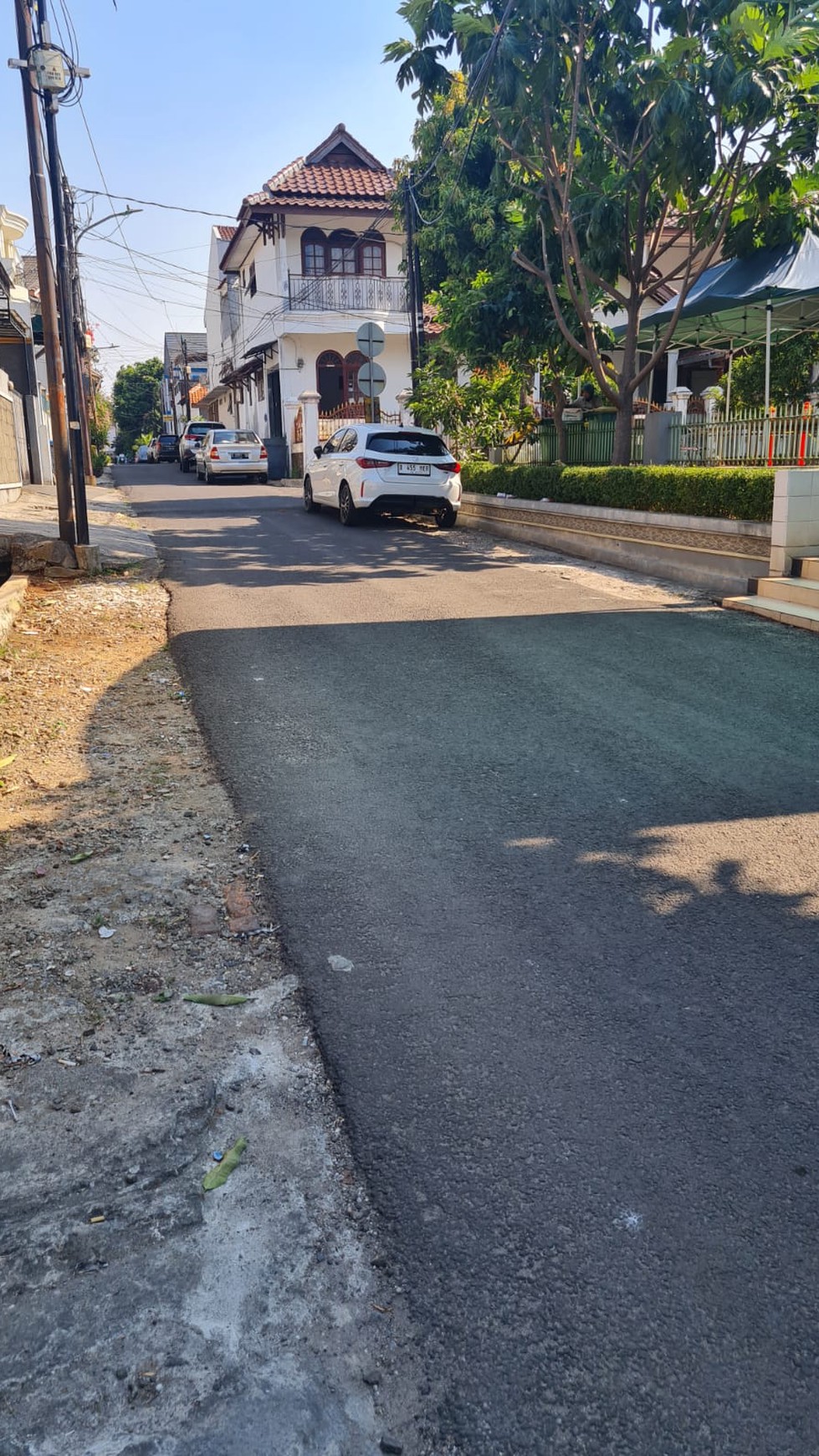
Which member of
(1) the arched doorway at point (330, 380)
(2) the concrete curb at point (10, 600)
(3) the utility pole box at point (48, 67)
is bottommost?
(2) the concrete curb at point (10, 600)

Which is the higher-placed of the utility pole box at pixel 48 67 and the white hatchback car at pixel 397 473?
the utility pole box at pixel 48 67

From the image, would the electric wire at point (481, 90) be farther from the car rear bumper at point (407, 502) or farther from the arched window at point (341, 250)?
the arched window at point (341, 250)

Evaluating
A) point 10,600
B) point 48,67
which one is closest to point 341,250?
point 48,67

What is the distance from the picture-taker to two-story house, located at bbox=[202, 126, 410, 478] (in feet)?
112

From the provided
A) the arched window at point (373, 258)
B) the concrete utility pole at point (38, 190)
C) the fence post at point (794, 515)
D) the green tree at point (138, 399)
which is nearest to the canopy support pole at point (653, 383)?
the fence post at point (794, 515)

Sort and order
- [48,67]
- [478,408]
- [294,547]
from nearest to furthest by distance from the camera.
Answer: [48,67] → [294,547] → [478,408]

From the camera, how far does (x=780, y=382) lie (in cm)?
2142

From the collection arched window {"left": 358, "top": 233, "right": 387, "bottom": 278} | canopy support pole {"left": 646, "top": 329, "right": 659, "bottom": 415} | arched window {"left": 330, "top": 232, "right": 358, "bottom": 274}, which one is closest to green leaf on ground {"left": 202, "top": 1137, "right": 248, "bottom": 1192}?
canopy support pole {"left": 646, "top": 329, "right": 659, "bottom": 415}

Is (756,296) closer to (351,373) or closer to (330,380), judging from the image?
(351,373)

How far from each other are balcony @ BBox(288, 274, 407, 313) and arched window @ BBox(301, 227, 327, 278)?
620 millimetres

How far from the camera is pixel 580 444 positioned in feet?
58.9

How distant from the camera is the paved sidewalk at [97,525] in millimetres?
13633

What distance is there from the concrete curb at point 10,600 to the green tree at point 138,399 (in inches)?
3916

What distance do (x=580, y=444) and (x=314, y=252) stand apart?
2165 centimetres
